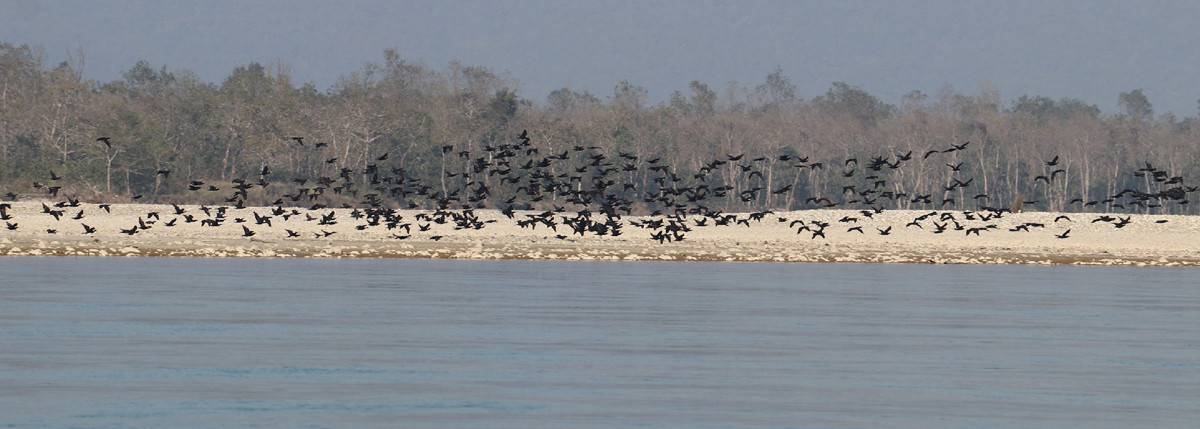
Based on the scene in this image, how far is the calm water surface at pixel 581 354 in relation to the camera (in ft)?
50.3

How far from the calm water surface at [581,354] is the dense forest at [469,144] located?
52676 millimetres

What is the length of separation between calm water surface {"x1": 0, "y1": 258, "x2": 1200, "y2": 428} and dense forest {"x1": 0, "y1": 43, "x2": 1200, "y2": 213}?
52.7 m

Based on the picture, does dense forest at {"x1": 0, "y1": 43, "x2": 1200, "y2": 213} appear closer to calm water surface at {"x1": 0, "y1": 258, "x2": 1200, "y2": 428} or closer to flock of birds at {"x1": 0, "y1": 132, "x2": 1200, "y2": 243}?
flock of birds at {"x1": 0, "y1": 132, "x2": 1200, "y2": 243}

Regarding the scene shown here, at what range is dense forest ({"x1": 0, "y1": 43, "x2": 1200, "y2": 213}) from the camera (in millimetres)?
102312

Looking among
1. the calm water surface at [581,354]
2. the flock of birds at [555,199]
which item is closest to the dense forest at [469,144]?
the flock of birds at [555,199]

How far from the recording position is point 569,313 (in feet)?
90.6

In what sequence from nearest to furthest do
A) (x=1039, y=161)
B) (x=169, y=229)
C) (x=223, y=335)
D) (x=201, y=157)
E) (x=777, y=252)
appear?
(x=223, y=335), (x=777, y=252), (x=169, y=229), (x=201, y=157), (x=1039, y=161)

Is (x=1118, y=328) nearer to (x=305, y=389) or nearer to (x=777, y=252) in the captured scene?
(x=305, y=389)

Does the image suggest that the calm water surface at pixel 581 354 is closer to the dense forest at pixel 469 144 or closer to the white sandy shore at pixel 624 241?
the white sandy shore at pixel 624 241

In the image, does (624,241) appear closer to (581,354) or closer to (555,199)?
(581,354)

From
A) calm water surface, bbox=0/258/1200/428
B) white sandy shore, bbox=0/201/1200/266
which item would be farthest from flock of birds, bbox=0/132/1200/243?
calm water surface, bbox=0/258/1200/428

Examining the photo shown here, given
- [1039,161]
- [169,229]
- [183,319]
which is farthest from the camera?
[1039,161]

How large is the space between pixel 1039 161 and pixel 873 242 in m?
85.1

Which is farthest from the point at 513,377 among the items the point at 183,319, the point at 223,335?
the point at 183,319
